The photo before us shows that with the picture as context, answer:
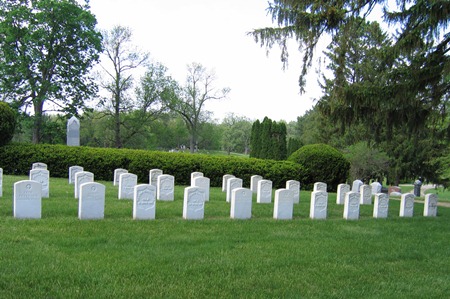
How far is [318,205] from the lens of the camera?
9438mm

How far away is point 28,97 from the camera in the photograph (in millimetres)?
26641

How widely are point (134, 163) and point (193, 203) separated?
8619 millimetres

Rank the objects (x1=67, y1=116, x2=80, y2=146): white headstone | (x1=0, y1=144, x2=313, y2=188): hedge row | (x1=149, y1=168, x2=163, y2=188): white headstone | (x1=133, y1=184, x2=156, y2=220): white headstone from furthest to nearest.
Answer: (x1=67, y1=116, x2=80, y2=146): white headstone → (x1=0, y1=144, x2=313, y2=188): hedge row → (x1=149, y1=168, x2=163, y2=188): white headstone → (x1=133, y1=184, x2=156, y2=220): white headstone

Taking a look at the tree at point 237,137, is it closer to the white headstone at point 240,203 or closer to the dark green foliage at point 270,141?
the dark green foliage at point 270,141

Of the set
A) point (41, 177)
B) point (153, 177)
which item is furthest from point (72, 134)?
point (41, 177)

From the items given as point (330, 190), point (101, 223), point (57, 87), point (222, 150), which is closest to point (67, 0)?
point (57, 87)

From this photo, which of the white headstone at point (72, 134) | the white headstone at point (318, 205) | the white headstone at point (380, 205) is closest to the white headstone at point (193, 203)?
the white headstone at point (318, 205)

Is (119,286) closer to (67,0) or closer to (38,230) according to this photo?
(38,230)

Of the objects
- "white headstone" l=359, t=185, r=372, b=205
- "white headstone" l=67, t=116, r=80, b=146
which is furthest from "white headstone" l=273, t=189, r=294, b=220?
"white headstone" l=67, t=116, r=80, b=146

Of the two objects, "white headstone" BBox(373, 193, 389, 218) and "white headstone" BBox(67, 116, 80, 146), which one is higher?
"white headstone" BBox(67, 116, 80, 146)

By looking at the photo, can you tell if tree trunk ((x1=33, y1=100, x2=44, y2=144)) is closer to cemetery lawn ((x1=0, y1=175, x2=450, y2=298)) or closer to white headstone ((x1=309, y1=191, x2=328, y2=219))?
cemetery lawn ((x1=0, y1=175, x2=450, y2=298))

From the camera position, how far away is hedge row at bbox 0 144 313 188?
1596cm

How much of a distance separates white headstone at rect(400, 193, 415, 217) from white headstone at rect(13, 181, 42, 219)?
9.62 meters

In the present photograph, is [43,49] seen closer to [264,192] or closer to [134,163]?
[134,163]
